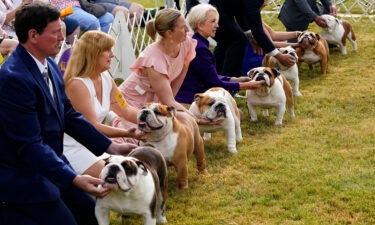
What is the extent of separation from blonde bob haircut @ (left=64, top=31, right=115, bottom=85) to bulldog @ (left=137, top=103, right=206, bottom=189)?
1.85 ft

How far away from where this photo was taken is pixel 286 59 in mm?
8719

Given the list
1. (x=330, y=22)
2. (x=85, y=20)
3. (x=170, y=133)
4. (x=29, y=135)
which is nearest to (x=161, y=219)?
(x=170, y=133)

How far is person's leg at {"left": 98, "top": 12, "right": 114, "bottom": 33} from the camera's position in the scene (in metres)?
9.79

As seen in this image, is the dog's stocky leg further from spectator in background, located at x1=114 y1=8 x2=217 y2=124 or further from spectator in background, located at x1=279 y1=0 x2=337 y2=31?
spectator in background, located at x1=279 y1=0 x2=337 y2=31

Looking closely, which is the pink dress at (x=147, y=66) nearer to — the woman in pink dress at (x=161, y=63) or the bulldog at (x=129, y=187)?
the woman in pink dress at (x=161, y=63)

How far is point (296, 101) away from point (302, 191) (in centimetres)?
367

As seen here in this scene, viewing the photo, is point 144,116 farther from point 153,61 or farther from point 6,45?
point 6,45

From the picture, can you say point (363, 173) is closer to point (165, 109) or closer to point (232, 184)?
point (232, 184)

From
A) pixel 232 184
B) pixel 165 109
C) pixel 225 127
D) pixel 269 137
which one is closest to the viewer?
pixel 165 109

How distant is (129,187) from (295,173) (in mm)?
2354

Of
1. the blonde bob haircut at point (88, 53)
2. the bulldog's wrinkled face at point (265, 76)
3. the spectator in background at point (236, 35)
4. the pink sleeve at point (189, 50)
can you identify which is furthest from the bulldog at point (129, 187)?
the spectator in background at point (236, 35)

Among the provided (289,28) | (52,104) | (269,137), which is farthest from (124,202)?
(289,28)

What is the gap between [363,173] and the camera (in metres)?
6.02

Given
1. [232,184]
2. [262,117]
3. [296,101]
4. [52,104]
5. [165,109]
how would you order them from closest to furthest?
1. [52,104]
2. [165,109]
3. [232,184]
4. [262,117]
5. [296,101]
